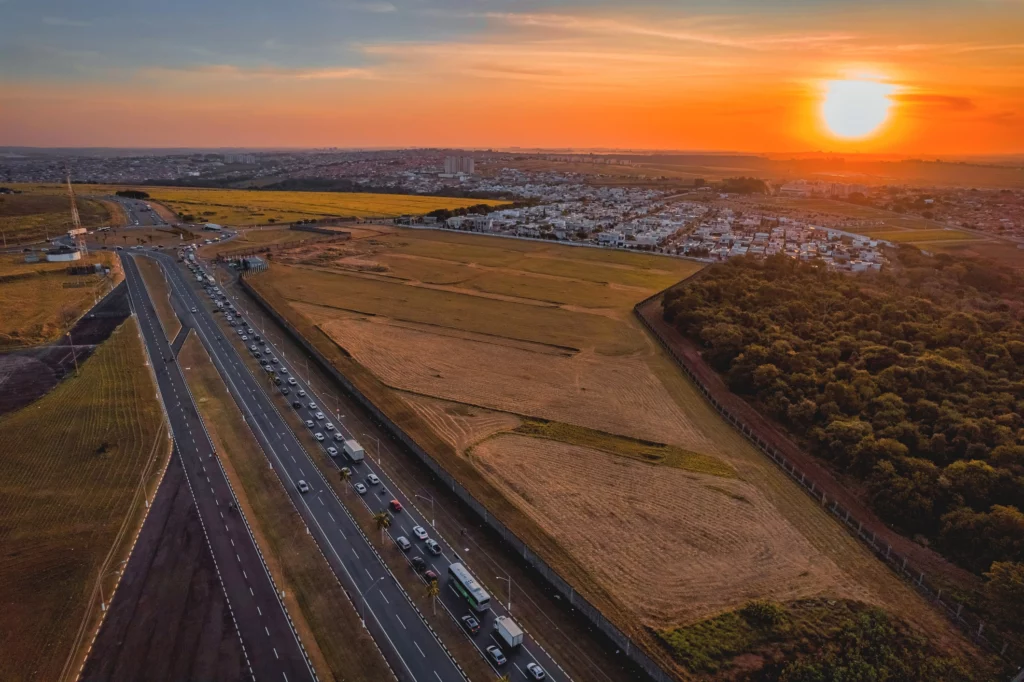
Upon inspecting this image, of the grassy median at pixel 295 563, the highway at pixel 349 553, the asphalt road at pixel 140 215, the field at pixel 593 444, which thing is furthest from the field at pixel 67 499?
the asphalt road at pixel 140 215

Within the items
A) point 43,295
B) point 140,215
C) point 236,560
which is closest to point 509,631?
point 236,560

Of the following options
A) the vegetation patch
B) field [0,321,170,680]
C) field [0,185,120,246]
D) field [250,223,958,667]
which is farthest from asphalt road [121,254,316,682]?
field [0,185,120,246]

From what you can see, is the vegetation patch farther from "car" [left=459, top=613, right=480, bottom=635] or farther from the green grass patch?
the green grass patch

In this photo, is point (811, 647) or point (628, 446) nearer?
point (811, 647)

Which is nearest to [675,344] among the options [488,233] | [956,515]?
[956,515]

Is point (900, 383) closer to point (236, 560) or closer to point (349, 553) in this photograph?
point (349, 553)

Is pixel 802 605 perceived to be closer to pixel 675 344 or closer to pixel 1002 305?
pixel 675 344
